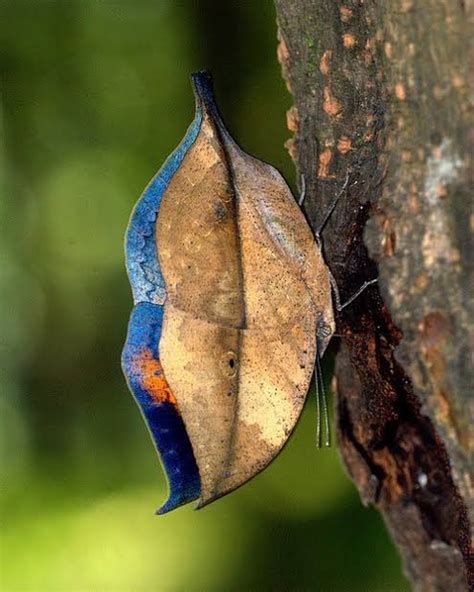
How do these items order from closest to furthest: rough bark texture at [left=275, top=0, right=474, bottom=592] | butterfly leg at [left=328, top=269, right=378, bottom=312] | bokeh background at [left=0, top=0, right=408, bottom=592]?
1. rough bark texture at [left=275, top=0, right=474, bottom=592]
2. butterfly leg at [left=328, top=269, right=378, bottom=312]
3. bokeh background at [left=0, top=0, right=408, bottom=592]

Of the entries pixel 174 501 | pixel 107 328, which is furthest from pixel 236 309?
pixel 107 328

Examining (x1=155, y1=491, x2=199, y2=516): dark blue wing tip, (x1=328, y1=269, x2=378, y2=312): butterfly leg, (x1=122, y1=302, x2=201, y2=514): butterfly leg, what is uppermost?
(x1=328, y1=269, x2=378, y2=312): butterfly leg

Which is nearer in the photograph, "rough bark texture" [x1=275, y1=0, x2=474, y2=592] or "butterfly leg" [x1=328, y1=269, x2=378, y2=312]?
"rough bark texture" [x1=275, y1=0, x2=474, y2=592]

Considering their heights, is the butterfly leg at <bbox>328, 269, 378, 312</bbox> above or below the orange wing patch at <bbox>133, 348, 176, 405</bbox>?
above

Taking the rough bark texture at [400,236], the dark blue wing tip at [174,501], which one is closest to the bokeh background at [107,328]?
the rough bark texture at [400,236]

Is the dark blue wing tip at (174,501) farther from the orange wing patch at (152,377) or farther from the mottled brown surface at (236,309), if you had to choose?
the orange wing patch at (152,377)

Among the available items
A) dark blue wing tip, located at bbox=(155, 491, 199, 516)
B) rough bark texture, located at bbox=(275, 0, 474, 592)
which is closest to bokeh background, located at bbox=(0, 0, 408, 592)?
rough bark texture, located at bbox=(275, 0, 474, 592)

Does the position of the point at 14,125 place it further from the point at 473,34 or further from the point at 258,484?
the point at 473,34

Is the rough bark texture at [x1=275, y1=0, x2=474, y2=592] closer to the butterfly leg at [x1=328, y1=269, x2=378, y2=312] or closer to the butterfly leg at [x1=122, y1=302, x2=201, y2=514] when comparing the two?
the butterfly leg at [x1=328, y1=269, x2=378, y2=312]
